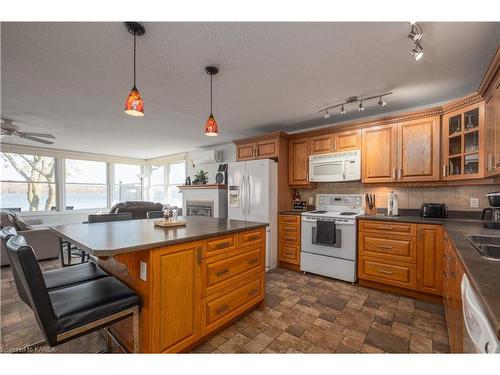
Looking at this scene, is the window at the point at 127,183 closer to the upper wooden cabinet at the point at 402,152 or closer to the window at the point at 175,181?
the window at the point at 175,181

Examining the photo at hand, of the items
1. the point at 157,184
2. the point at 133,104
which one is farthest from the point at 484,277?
the point at 157,184

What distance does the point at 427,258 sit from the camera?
2.52 m

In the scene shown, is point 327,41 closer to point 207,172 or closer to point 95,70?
point 95,70

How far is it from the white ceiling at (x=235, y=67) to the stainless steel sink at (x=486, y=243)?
4.87ft

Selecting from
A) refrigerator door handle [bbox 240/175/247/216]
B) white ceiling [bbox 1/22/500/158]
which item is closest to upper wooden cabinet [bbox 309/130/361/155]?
white ceiling [bbox 1/22/500/158]

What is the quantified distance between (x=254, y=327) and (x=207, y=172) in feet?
14.5

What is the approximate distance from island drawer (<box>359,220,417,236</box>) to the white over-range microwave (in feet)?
2.31

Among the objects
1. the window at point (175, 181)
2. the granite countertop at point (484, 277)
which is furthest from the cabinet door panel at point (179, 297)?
the window at point (175, 181)

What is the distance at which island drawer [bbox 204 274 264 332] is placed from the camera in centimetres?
179

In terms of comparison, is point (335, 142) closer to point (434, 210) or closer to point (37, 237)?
point (434, 210)

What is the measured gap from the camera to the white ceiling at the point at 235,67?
165cm

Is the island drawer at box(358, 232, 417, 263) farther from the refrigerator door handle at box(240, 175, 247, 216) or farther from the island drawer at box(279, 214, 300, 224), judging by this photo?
the refrigerator door handle at box(240, 175, 247, 216)

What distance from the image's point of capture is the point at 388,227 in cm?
274
